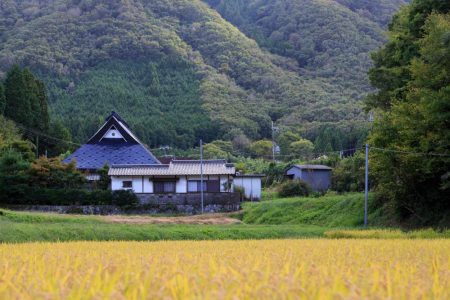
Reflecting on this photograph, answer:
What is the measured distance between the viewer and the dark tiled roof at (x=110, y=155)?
40.8 metres

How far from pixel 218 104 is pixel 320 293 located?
238 feet

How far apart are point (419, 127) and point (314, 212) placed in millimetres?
8410

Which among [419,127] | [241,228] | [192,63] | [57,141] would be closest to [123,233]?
[241,228]

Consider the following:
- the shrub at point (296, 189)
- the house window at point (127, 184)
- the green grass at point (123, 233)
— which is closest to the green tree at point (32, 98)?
the house window at point (127, 184)

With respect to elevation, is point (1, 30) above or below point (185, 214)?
above

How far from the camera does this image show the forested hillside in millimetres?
71438

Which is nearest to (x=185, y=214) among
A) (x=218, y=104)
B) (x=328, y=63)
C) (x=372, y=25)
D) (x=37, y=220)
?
(x=37, y=220)

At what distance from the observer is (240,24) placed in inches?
4609

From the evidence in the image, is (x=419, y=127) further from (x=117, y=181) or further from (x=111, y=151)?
(x=111, y=151)

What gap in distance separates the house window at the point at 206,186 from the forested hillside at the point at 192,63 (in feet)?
87.9

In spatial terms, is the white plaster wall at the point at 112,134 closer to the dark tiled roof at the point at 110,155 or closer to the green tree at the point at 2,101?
the dark tiled roof at the point at 110,155

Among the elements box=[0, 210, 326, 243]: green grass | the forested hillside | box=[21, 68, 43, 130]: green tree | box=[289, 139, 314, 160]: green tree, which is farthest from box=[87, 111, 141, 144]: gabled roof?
box=[289, 139, 314, 160]: green tree

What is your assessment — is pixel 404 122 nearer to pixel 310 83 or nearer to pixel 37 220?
pixel 37 220

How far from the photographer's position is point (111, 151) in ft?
136
